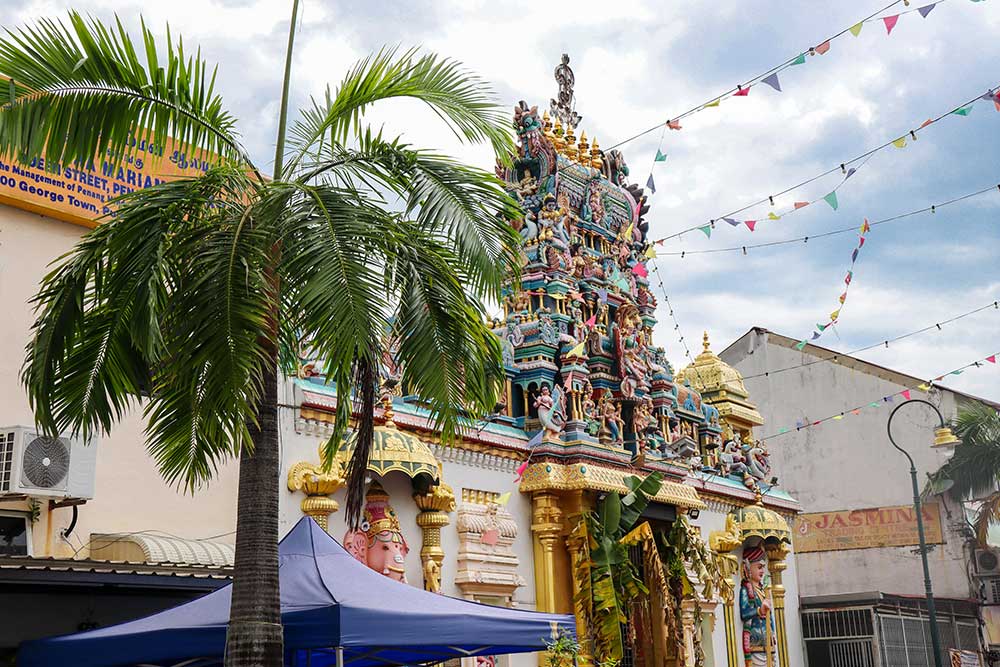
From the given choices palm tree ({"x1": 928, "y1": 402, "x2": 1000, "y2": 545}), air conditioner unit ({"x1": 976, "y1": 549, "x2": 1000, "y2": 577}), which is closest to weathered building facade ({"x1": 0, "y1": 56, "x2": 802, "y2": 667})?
palm tree ({"x1": 928, "y1": 402, "x2": 1000, "y2": 545})

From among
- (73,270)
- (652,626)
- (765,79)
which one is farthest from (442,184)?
(652,626)

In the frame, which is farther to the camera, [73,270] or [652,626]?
[652,626]

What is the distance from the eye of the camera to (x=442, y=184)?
9422 millimetres

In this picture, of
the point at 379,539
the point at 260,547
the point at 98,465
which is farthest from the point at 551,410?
the point at 260,547

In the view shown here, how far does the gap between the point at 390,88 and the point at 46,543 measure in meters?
6.06

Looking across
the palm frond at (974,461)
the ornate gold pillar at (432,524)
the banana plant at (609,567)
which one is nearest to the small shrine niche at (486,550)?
the ornate gold pillar at (432,524)

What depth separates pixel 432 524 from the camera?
16.2 m

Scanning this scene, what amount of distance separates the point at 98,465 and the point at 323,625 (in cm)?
460

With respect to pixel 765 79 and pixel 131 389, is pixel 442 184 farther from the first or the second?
pixel 765 79

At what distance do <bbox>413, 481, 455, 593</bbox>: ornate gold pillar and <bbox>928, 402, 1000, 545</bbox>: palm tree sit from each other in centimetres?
2097

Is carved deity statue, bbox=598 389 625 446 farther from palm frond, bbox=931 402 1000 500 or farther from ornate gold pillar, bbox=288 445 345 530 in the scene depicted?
palm frond, bbox=931 402 1000 500

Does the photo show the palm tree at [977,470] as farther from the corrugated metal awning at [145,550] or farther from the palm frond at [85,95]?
the palm frond at [85,95]

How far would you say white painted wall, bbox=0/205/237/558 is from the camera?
12.2 meters

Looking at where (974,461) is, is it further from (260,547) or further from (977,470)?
(260,547)
